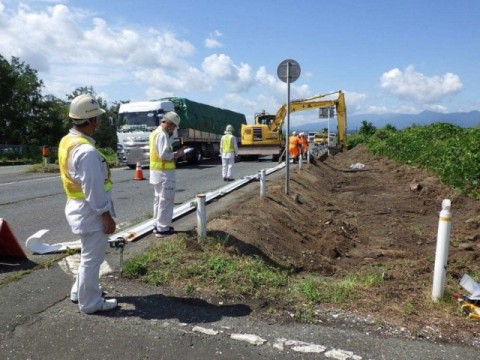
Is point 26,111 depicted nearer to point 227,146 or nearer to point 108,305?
point 227,146

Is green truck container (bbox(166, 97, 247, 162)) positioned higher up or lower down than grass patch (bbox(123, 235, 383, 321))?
higher up

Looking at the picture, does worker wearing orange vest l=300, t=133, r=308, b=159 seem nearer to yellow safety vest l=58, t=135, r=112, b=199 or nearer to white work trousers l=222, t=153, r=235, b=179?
white work trousers l=222, t=153, r=235, b=179

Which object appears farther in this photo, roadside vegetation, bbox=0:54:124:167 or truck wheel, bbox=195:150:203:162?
roadside vegetation, bbox=0:54:124:167

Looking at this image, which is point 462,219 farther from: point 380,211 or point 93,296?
point 93,296

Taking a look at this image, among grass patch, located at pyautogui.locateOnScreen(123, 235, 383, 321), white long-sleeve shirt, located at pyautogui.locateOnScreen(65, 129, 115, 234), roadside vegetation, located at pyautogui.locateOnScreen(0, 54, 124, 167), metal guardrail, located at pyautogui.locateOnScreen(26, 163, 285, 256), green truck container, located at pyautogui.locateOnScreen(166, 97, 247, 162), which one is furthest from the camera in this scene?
roadside vegetation, located at pyautogui.locateOnScreen(0, 54, 124, 167)

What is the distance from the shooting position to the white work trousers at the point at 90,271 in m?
3.90

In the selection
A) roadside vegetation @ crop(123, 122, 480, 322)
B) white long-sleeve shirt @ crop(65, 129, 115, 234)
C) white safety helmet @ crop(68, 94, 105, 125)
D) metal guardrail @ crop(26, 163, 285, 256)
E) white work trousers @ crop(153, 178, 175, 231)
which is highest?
white safety helmet @ crop(68, 94, 105, 125)

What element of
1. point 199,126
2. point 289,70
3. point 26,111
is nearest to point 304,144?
point 199,126

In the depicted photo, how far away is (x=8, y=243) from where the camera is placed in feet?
17.6

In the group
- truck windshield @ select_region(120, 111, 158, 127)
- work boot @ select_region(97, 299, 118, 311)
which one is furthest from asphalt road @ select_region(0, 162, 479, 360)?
truck windshield @ select_region(120, 111, 158, 127)

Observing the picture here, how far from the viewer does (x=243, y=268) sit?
5.14m

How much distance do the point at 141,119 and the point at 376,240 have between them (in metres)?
14.5

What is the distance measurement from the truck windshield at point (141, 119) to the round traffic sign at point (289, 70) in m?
11.6

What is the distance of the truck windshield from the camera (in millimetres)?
20766
